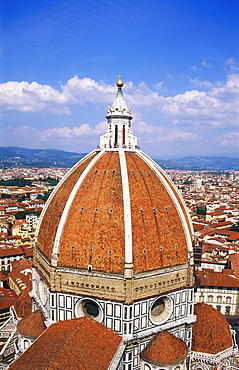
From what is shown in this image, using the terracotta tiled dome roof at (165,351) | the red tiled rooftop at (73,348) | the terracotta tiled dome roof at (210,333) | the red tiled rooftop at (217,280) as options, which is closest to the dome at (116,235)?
the red tiled rooftop at (73,348)

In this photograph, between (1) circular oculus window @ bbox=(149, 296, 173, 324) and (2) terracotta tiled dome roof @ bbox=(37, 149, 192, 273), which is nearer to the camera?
(2) terracotta tiled dome roof @ bbox=(37, 149, 192, 273)

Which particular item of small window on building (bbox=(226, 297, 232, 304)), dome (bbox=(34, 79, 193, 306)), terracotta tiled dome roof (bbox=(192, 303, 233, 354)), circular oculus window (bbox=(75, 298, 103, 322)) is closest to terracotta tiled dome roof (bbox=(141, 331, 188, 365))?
dome (bbox=(34, 79, 193, 306))

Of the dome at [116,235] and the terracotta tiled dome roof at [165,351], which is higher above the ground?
the dome at [116,235]

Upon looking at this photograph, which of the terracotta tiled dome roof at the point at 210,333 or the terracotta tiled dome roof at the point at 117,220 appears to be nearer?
the terracotta tiled dome roof at the point at 117,220

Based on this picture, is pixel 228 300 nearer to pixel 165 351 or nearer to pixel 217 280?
pixel 217 280

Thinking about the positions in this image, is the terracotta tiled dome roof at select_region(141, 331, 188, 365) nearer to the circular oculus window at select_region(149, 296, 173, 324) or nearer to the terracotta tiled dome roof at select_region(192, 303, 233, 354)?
the circular oculus window at select_region(149, 296, 173, 324)

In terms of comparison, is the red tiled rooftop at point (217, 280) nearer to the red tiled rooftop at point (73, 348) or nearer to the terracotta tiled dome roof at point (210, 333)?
the terracotta tiled dome roof at point (210, 333)

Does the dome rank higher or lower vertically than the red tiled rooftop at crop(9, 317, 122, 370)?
higher

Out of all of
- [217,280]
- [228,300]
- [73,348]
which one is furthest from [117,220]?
[228,300]
